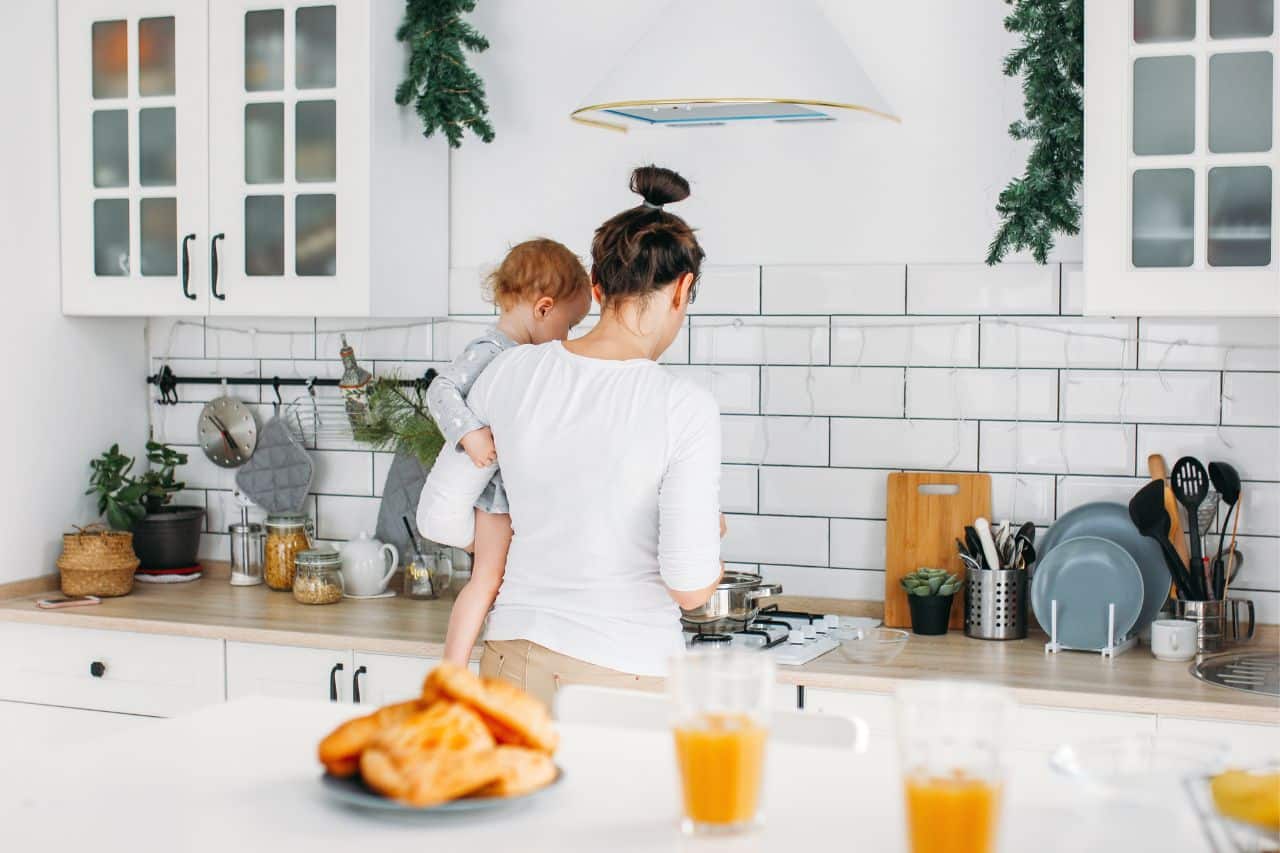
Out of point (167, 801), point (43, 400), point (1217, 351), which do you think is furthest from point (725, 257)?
point (167, 801)

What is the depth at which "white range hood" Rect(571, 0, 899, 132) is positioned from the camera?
7.20ft

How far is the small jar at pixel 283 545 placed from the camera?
136 inches

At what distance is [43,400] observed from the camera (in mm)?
3471

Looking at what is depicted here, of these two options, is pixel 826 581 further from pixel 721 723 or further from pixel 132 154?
pixel 721 723

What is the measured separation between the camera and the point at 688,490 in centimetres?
208

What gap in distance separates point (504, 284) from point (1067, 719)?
4.16 feet

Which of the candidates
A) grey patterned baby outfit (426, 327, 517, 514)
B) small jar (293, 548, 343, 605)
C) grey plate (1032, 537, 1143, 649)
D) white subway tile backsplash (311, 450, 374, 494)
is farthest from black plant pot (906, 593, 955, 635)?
white subway tile backsplash (311, 450, 374, 494)

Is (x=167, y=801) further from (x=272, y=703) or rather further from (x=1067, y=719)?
(x=1067, y=719)

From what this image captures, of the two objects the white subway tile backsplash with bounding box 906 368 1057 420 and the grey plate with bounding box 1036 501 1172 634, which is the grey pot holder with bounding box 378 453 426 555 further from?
the grey plate with bounding box 1036 501 1172 634

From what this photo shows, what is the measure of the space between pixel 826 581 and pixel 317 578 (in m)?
1.16

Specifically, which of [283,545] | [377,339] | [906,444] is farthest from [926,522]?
[283,545]

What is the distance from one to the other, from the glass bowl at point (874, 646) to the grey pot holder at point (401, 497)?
3.86ft

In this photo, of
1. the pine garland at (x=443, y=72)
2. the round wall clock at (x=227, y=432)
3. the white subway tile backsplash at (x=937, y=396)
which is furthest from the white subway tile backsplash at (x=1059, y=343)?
the round wall clock at (x=227, y=432)

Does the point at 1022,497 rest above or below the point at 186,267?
below
